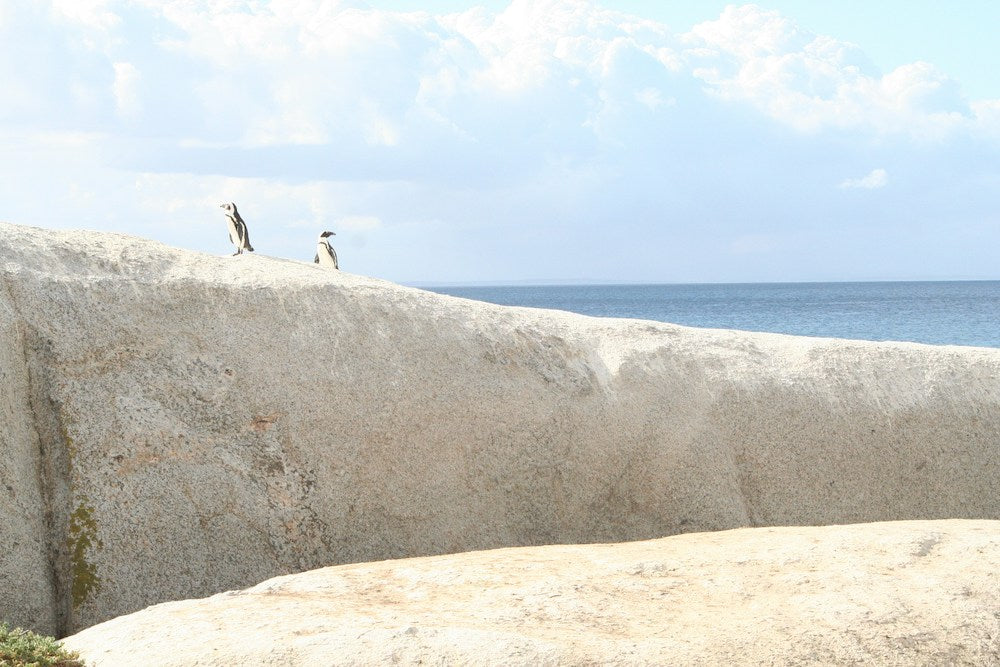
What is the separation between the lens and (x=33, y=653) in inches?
208

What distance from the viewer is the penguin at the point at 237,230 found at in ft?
36.2

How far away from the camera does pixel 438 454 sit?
8031 mm

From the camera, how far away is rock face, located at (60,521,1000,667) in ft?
16.1

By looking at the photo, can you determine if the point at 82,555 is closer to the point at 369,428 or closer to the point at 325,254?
the point at 369,428

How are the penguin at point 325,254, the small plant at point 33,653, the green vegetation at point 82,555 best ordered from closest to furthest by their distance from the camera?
the small plant at point 33,653, the green vegetation at point 82,555, the penguin at point 325,254

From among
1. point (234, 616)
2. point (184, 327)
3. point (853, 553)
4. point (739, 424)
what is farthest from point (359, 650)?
point (739, 424)

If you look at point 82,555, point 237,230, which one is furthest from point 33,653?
point 237,230

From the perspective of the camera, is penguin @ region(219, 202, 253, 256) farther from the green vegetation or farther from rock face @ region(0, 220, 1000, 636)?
the green vegetation

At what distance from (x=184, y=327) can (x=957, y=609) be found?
531cm

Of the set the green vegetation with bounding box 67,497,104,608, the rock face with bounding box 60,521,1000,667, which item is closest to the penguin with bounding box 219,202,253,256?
the green vegetation with bounding box 67,497,104,608

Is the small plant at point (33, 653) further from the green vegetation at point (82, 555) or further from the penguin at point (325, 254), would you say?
the penguin at point (325, 254)

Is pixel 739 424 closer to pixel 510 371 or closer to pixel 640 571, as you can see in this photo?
pixel 510 371

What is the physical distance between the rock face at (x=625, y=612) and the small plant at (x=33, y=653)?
132 mm

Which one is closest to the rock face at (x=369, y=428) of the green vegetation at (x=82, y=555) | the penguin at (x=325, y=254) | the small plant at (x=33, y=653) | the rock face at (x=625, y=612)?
the green vegetation at (x=82, y=555)
